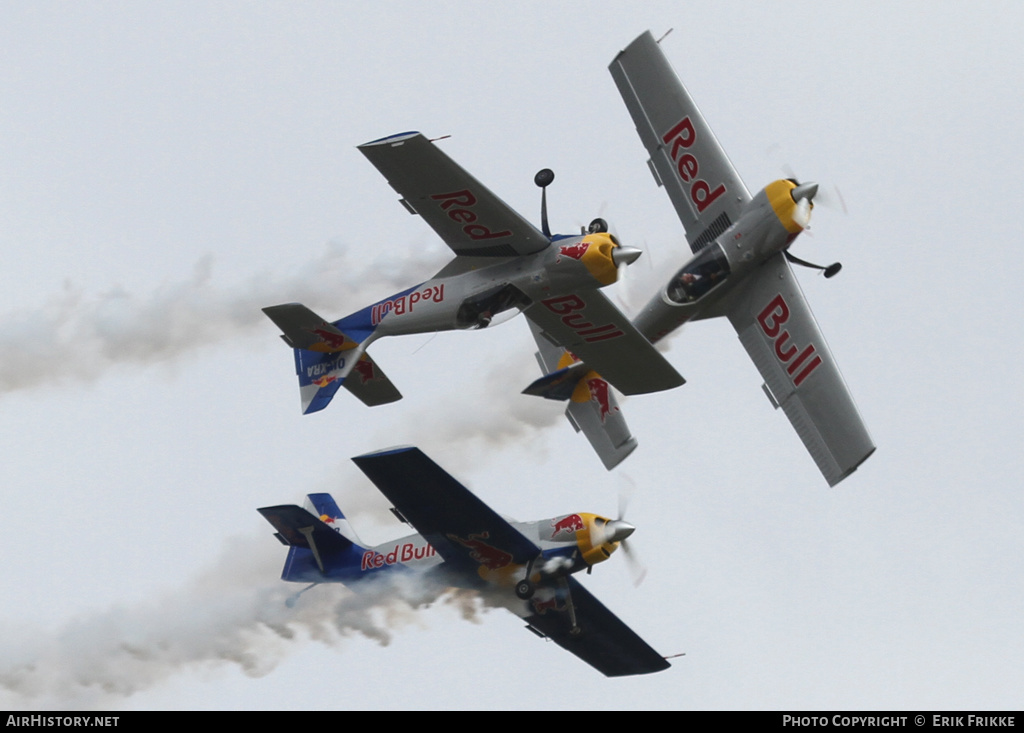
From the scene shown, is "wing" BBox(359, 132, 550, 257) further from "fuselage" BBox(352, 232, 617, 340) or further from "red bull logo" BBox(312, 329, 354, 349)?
"red bull logo" BBox(312, 329, 354, 349)

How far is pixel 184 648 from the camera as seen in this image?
106 feet

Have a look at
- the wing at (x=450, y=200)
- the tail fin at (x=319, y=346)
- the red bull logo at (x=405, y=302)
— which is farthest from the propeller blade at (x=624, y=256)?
the tail fin at (x=319, y=346)

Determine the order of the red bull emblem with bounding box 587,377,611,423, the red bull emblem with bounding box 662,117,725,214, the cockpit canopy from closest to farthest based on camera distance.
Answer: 1. the cockpit canopy
2. the red bull emblem with bounding box 662,117,725,214
3. the red bull emblem with bounding box 587,377,611,423

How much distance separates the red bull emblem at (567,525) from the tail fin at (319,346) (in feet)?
15.9

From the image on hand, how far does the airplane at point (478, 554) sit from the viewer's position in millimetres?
30328

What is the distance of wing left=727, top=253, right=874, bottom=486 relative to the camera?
32.5 metres

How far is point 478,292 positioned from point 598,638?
8.24 m

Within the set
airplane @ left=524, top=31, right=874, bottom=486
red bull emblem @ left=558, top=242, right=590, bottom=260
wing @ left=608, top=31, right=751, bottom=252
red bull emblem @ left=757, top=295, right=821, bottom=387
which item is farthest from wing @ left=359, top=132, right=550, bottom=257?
red bull emblem @ left=757, top=295, right=821, bottom=387

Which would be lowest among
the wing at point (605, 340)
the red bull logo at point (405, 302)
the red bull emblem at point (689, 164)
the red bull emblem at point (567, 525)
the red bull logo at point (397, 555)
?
the red bull emblem at point (567, 525)

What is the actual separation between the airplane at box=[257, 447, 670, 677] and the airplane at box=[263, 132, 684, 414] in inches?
113

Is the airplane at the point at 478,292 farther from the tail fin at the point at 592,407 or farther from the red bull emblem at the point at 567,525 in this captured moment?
the red bull emblem at the point at 567,525

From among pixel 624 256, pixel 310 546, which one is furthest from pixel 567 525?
pixel 310 546

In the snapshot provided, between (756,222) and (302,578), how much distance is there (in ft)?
36.6

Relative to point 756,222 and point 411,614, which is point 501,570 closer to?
point 411,614
